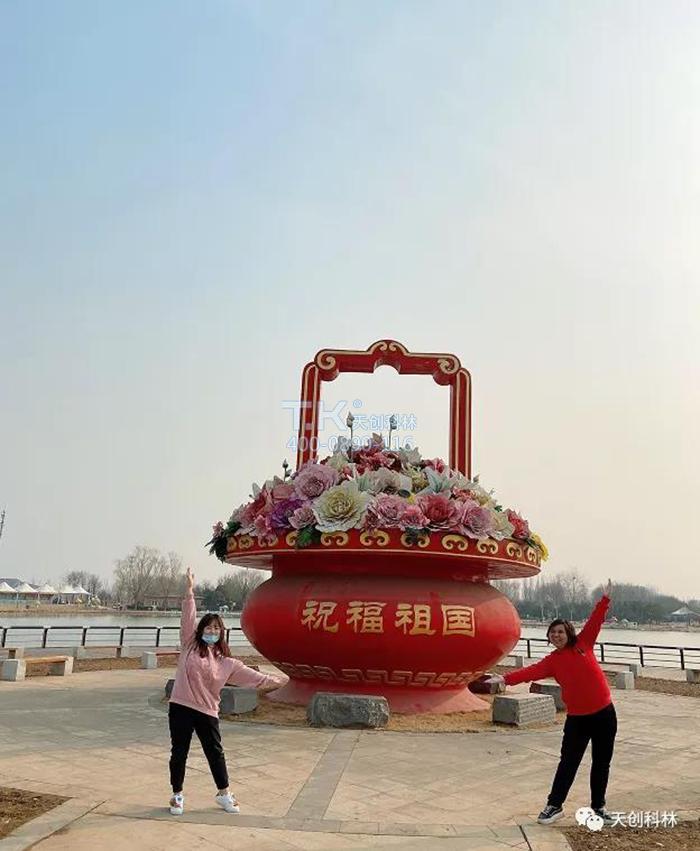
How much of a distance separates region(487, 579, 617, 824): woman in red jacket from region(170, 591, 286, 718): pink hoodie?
2334 millimetres

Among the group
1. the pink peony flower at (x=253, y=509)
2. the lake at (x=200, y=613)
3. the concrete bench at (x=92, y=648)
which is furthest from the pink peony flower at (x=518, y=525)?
the lake at (x=200, y=613)

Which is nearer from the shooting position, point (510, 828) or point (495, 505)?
point (510, 828)

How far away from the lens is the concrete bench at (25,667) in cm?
1360

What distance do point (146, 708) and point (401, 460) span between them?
5602 millimetres

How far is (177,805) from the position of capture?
534 centimetres

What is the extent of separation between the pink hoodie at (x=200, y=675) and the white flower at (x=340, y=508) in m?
4.52

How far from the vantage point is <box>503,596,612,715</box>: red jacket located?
A: 5430mm

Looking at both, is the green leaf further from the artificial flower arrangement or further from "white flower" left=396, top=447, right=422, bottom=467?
"white flower" left=396, top=447, right=422, bottom=467

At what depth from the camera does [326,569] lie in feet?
36.2

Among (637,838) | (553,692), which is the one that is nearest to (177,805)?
(637,838)

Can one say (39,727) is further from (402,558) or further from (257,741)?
(402,558)

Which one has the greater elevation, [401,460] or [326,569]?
[401,460]

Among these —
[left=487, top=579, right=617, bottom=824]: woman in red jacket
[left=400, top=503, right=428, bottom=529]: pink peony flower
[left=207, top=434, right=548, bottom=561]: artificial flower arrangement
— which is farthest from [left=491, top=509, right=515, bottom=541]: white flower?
[left=487, top=579, right=617, bottom=824]: woman in red jacket

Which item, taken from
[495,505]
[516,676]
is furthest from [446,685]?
[516,676]
